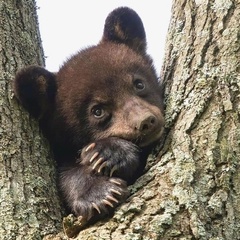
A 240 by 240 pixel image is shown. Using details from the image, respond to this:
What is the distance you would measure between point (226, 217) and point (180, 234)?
36cm

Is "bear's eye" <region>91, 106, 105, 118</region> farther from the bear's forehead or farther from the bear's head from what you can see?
the bear's forehead

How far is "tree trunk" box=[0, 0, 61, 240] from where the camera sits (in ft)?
13.4

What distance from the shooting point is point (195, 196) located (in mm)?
3826

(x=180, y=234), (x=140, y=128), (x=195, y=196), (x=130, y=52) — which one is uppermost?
(x=130, y=52)

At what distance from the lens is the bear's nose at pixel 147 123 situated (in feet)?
15.6

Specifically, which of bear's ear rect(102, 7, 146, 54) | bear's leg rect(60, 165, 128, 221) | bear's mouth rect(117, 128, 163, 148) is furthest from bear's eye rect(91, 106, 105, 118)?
bear's ear rect(102, 7, 146, 54)

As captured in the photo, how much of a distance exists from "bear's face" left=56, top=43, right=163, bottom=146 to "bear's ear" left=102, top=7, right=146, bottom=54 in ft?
1.56

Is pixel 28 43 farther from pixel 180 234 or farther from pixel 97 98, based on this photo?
pixel 180 234

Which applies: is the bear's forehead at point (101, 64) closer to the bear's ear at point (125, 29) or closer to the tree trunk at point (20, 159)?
the bear's ear at point (125, 29)

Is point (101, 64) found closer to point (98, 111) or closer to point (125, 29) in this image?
point (98, 111)

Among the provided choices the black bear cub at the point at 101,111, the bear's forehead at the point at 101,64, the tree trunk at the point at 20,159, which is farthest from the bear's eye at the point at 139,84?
the tree trunk at the point at 20,159

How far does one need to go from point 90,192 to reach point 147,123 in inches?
29.9

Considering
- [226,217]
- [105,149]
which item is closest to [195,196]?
[226,217]

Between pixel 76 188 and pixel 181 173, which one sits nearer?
pixel 181 173
